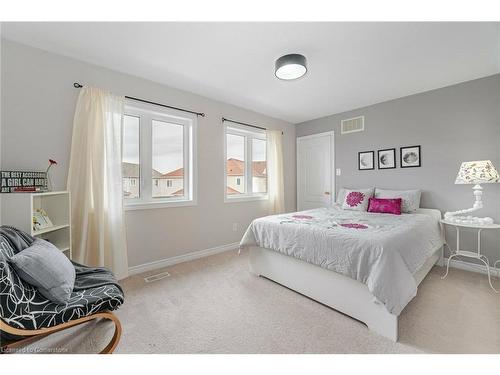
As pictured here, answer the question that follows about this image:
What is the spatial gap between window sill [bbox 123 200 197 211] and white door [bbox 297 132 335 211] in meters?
2.42

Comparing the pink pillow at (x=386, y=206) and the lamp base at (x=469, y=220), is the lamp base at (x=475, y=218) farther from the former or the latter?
the pink pillow at (x=386, y=206)

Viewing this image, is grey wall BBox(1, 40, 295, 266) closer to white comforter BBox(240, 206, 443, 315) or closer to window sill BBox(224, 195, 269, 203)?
window sill BBox(224, 195, 269, 203)

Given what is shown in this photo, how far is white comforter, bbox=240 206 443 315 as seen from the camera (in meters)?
1.46

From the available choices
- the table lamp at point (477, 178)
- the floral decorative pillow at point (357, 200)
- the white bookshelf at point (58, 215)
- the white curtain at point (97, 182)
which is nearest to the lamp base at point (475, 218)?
the table lamp at point (477, 178)

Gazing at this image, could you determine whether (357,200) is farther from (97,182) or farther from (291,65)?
(97,182)

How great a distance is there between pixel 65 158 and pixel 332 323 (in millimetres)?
2926

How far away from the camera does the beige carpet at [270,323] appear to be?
4.63 feet

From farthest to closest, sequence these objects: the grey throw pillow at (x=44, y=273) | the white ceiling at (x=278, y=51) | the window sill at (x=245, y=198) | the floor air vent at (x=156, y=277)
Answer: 1. the window sill at (x=245, y=198)
2. the floor air vent at (x=156, y=277)
3. the white ceiling at (x=278, y=51)
4. the grey throw pillow at (x=44, y=273)

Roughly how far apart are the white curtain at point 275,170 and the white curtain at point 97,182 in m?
2.48

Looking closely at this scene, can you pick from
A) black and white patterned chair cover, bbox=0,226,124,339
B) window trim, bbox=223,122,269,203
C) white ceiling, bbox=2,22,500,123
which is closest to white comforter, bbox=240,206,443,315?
window trim, bbox=223,122,269,203

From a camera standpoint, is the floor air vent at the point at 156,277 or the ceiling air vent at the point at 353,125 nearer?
the floor air vent at the point at 156,277
